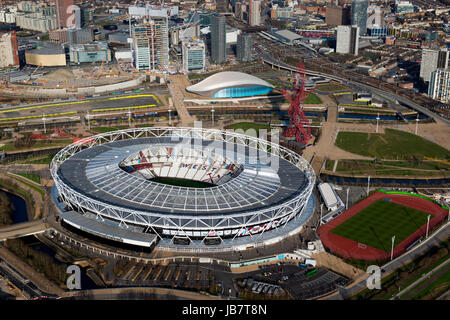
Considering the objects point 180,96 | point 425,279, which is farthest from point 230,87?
point 425,279

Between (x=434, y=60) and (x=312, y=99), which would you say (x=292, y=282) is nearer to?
(x=312, y=99)

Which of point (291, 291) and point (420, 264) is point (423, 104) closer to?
point (420, 264)

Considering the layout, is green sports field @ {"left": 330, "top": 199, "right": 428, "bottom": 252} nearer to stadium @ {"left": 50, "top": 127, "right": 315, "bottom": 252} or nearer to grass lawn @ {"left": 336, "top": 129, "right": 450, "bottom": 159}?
stadium @ {"left": 50, "top": 127, "right": 315, "bottom": 252}

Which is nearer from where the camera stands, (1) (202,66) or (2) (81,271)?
(2) (81,271)

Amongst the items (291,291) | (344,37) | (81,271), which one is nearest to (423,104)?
(344,37)

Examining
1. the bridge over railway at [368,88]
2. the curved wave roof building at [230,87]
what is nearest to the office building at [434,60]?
the bridge over railway at [368,88]

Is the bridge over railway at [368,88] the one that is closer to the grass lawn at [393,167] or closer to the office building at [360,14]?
the grass lawn at [393,167]
